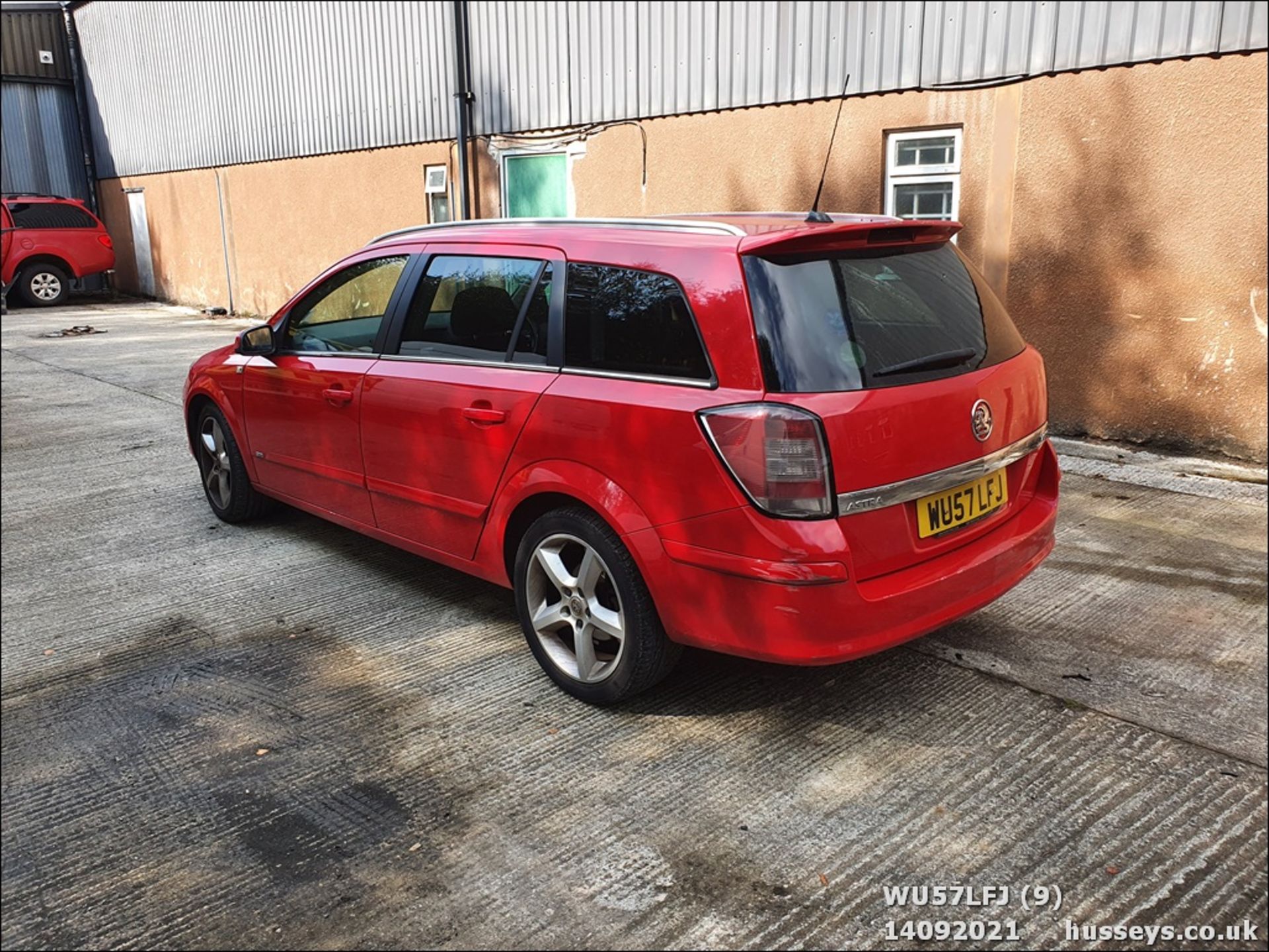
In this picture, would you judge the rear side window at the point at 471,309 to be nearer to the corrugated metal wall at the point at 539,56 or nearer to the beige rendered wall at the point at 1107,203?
the beige rendered wall at the point at 1107,203

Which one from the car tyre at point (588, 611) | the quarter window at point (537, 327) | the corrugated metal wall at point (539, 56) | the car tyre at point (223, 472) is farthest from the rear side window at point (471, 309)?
the corrugated metal wall at point (539, 56)

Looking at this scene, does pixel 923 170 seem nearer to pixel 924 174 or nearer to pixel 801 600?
pixel 924 174

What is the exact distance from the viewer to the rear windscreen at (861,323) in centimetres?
298

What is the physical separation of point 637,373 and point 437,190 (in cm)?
1037

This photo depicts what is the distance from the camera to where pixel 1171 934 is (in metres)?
2.45

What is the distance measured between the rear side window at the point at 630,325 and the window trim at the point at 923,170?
5112 millimetres

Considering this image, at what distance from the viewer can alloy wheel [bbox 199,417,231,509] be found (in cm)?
562

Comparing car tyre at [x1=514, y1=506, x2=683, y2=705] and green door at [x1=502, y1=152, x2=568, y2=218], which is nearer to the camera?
car tyre at [x1=514, y1=506, x2=683, y2=705]

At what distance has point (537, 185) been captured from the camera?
38.2ft

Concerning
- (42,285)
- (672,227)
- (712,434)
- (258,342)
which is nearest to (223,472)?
(258,342)

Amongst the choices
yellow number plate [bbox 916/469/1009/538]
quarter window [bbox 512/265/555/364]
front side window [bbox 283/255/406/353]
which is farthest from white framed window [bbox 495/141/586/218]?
yellow number plate [bbox 916/469/1009/538]

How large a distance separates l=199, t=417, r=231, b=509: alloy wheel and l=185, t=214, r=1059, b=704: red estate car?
177 cm

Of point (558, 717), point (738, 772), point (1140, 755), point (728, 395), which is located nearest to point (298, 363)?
point (558, 717)

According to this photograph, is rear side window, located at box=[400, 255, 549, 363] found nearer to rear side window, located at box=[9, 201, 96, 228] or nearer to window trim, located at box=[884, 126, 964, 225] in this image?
window trim, located at box=[884, 126, 964, 225]
